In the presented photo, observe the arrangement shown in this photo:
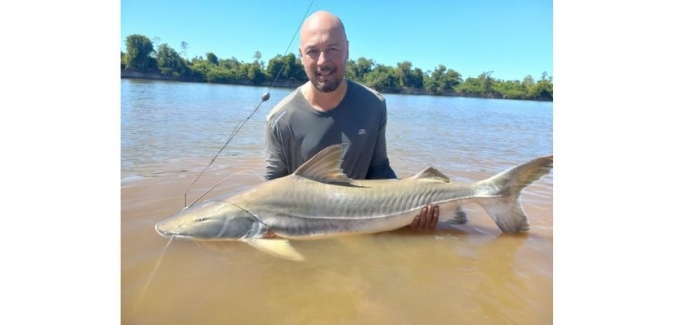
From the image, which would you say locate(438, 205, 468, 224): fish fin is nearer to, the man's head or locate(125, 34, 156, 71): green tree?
the man's head

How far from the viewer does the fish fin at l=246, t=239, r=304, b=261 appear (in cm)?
200

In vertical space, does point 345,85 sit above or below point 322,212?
above

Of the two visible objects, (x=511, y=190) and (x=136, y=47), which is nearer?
(x=136, y=47)

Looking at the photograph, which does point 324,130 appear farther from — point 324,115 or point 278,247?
point 278,247

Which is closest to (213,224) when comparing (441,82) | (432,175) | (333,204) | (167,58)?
(333,204)

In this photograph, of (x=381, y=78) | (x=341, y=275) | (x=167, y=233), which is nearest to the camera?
(x=341, y=275)

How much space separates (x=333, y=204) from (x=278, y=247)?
1.48 feet

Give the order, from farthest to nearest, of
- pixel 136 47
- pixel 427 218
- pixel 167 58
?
pixel 167 58 → pixel 427 218 → pixel 136 47

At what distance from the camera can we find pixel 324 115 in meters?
2.70
